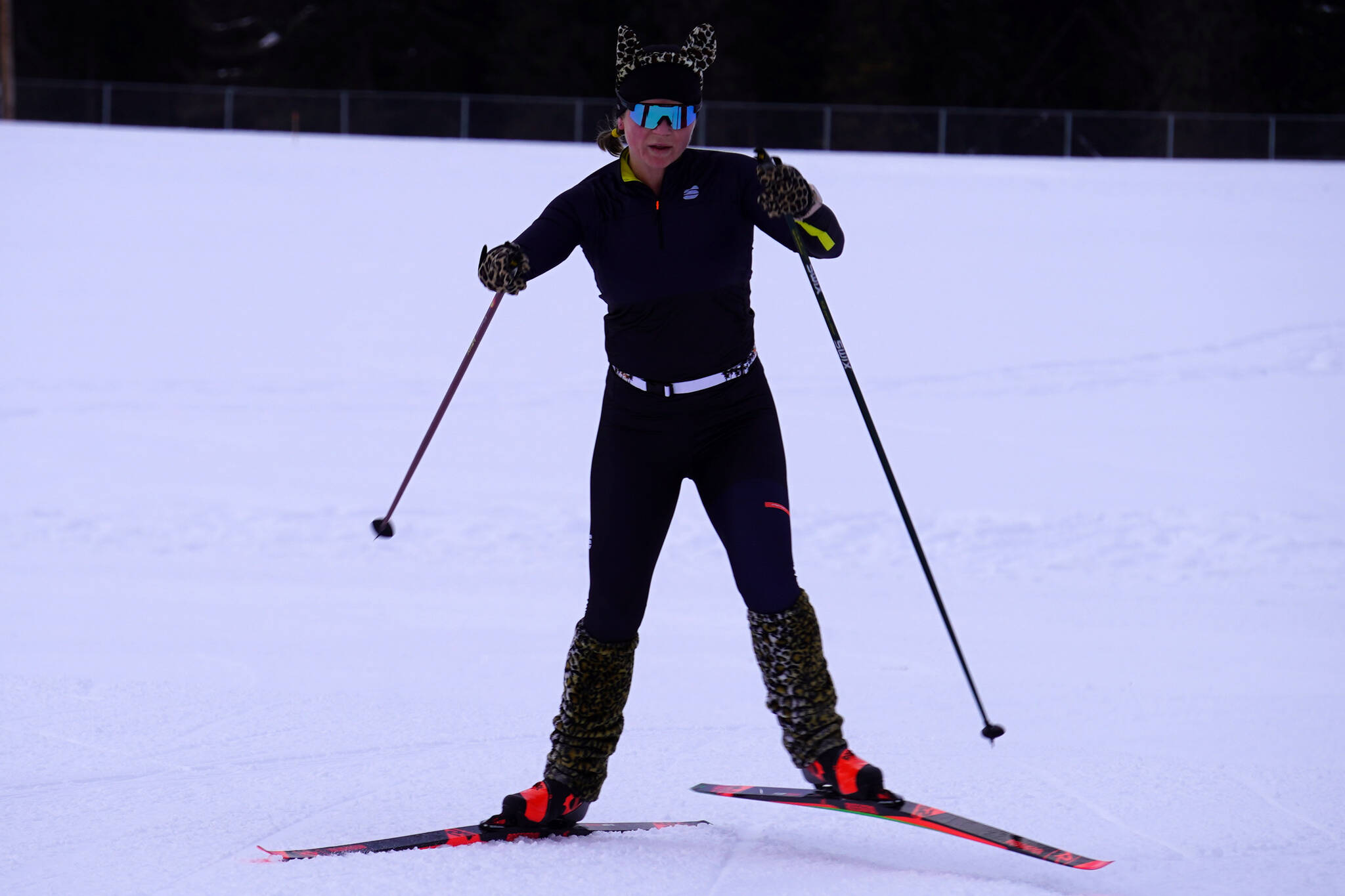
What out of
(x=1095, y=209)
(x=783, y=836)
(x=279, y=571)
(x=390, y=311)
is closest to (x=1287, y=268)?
(x=1095, y=209)

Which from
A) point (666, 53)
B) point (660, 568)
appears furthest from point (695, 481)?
point (660, 568)

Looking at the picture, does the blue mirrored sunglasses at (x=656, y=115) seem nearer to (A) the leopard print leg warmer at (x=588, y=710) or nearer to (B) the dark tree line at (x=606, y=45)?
(A) the leopard print leg warmer at (x=588, y=710)

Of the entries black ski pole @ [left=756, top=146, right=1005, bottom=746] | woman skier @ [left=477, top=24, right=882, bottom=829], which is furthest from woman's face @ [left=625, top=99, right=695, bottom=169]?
black ski pole @ [left=756, top=146, right=1005, bottom=746]

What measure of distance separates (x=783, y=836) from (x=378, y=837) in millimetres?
1049

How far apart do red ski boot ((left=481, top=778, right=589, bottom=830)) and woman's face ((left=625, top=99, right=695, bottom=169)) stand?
5.20ft

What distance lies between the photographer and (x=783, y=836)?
3.57 meters

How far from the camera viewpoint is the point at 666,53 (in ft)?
10.7

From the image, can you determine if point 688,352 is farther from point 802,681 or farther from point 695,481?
point 802,681

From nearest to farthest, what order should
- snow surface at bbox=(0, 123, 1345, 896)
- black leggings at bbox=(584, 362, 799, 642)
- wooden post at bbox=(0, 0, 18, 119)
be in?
black leggings at bbox=(584, 362, 799, 642)
snow surface at bbox=(0, 123, 1345, 896)
wooden post at bbox=(0, 0, 18, 119)

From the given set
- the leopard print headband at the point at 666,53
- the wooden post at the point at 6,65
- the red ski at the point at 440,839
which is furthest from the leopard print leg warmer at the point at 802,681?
the wooden post at the point at 6,65

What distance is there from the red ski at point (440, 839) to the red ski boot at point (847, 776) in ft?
1.76

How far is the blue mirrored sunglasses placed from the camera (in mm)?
3223

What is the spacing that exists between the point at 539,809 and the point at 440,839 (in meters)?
0.26

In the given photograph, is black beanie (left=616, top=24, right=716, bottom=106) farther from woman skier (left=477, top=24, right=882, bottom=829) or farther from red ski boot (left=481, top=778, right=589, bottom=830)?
red ski boot (left=481, top=778, right=589, bottom=830)
